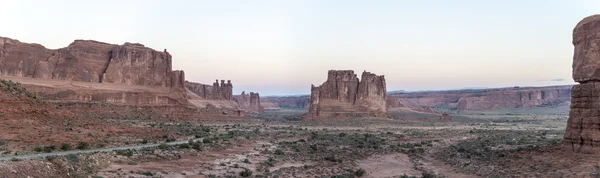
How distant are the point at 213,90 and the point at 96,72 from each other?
65347 millimetres

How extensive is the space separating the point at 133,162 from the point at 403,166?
15967 mm

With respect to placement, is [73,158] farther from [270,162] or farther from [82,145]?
A: [270,162]

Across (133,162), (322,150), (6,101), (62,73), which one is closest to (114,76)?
(62,73)

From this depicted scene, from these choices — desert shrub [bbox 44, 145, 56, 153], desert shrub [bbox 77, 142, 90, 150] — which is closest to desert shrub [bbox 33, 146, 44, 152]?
desert shrub [bbox 44, 145, 56, 153]

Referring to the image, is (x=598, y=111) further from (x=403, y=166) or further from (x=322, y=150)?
(x=322, y=150)

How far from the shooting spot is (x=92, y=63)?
65062 mm

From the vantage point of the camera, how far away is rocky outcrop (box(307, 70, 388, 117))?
81000mm

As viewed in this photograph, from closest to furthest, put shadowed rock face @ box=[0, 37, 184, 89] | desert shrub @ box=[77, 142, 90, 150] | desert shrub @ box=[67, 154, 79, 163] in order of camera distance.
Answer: desert shrub @ box=[67, 154, 79, 163], desert shrub @ box=[77, 142, 90, 150], shadowed rock face @ box=[0, 37, 184, 89]

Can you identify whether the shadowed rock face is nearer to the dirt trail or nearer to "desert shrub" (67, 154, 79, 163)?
"desert shrub" (67, 154, 79, 163)

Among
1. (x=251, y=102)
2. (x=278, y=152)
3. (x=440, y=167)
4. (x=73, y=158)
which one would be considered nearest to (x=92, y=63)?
(x=278, y=152)

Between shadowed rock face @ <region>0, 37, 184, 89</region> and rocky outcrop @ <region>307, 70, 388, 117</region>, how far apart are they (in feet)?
89.0

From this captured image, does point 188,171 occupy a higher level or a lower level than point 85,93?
lower

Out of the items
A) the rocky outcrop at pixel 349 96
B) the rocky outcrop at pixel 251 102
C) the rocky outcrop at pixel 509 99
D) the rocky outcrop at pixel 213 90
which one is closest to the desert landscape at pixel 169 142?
the rocky outcrop at pixel 349 96

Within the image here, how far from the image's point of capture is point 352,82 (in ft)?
270
